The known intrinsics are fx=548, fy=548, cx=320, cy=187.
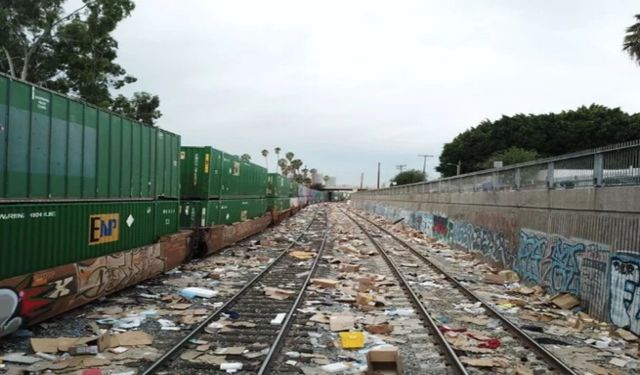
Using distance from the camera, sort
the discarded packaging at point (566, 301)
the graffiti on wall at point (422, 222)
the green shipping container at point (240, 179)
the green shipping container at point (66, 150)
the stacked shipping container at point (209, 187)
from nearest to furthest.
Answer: the green shipping container at point (66, 150)
the discarded packaging at point (566, 301)
the stacked shipping container at point (209, 187)
the green shipping container at point (240, 179)
the graffiti on wall at point (422, 222)

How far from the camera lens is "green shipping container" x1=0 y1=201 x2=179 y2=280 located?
7613 millimetres

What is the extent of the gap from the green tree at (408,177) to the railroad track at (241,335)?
112932 mm

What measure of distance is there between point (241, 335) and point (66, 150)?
166 inches

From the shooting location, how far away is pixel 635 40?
27969 millimetres

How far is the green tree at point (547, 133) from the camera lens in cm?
7419

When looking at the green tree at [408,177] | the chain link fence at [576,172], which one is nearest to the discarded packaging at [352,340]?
the chain link fence at [576,172]

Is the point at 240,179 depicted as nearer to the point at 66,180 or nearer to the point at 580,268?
the point at 66,180

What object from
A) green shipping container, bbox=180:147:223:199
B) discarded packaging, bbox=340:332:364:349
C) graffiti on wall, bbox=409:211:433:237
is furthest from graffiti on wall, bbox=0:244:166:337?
graffiti on wall, bbox=409:211:433:237

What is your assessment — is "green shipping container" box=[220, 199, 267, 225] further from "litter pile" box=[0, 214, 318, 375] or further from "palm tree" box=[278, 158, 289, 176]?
"palm tree" box=[278, 158, 289, 176]

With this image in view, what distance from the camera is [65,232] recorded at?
354 inches

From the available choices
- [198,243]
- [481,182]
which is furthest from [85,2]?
[481,182]

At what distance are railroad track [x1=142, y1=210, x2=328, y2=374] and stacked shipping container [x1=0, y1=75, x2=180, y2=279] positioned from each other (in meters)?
2.62

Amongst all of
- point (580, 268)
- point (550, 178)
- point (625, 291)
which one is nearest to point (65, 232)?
point (625, 291)

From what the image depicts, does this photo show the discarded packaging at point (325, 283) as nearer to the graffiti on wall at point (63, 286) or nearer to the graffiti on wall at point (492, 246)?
the graffiti on wall at point (63, 286)
